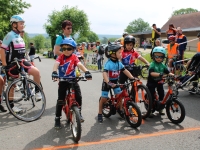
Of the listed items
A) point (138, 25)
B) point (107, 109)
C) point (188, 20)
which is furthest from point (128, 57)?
point (138, 25)

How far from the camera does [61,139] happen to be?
467cm

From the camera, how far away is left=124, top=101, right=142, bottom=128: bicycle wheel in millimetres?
5055

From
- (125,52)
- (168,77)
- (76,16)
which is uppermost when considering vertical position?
(76,16)

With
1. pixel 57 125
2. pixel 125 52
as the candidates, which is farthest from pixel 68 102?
pixel 125 52

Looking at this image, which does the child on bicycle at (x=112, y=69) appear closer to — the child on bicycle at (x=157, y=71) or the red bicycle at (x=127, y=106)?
the red bicycle at (x=127, y=106)

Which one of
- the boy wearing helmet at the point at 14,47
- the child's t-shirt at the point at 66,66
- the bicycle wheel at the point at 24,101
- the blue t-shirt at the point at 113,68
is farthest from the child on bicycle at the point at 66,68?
the boy wearing helmet at the point at 14,47

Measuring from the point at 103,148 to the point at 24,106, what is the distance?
9.01 ft

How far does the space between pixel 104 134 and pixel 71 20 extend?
210 feet

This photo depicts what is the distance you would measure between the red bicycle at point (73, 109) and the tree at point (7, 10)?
3040 centimetres

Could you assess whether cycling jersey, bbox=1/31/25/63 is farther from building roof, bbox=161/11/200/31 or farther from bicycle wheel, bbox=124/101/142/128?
building roof, bbox=161/11/200/31

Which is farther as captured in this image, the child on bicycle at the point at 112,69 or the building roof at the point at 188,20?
the building roof at the point at 188,20

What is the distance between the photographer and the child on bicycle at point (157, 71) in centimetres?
572

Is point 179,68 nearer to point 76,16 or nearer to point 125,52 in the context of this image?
point 125,52

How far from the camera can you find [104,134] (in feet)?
16.2
